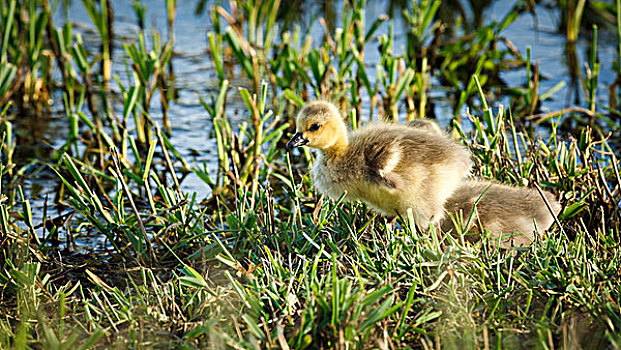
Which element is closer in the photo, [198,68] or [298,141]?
[298,141]

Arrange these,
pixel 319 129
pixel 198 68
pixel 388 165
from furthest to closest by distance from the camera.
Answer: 1. pixel 198 68
2. pixel 319 129
3. pixel 388 165

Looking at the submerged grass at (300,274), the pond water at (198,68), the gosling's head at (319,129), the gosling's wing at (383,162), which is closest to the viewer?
the submerged grass at (300,274)

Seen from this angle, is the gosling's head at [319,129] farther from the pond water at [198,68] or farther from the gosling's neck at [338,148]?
the pond water at [198,68]

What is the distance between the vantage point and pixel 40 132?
5812 mm

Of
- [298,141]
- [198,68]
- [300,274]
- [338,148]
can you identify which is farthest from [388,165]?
[198,68]

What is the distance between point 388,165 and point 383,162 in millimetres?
25

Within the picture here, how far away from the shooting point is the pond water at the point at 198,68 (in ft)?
18.1

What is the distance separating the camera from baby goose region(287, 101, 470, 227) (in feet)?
11.2

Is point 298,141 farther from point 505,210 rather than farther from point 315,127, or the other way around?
point 505,210

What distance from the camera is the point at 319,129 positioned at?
3.58m

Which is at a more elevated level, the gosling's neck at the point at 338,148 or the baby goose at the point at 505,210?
the gosling's neck at the point at 338,148

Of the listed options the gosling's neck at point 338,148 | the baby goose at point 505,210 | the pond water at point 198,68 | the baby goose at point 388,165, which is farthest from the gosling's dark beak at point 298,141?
the pond water at point 198,68

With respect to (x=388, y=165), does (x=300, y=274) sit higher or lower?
lower

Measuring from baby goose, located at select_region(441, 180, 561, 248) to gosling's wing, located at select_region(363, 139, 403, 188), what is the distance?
0.39m
